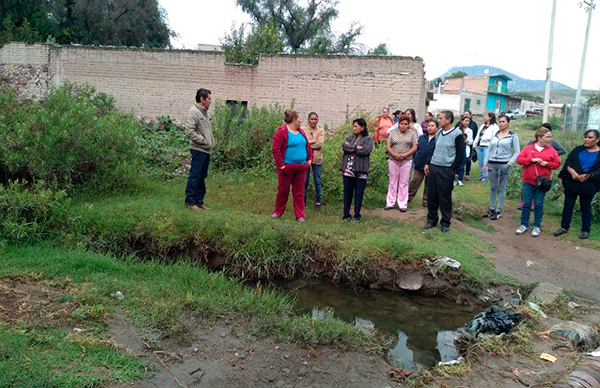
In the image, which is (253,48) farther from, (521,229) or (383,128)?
(521,229)

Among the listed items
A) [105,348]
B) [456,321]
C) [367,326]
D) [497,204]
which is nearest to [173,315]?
[105,348]

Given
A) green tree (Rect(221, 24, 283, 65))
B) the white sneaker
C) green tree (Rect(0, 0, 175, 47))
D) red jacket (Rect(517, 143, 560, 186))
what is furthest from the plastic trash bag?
green tree (Rect(0, 0, 175, 47))

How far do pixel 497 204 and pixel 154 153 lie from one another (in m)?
7.84

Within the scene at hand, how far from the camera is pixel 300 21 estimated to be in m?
30.2

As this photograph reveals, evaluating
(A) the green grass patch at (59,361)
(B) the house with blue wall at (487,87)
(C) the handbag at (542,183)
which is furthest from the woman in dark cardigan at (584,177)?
(B) the house with blue wall at (487,87)

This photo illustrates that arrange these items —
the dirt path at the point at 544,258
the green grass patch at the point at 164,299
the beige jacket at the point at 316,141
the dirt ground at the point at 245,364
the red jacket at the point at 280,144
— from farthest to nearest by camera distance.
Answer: the beige jacket at the point at 316,141 → the red jacket at the point at 280,144 → the dirt path at the point at 544,258 → the green grass patch at the point at 164,299 → the dirt ground at the point at 245,364

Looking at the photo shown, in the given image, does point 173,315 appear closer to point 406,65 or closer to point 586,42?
point 406,65

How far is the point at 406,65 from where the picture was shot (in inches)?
498

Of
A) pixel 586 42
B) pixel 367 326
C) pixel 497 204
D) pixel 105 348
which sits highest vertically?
pixel 586 42

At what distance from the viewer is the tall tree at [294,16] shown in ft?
98.4

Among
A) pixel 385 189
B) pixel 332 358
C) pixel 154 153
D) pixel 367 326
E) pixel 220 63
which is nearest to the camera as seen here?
pixel 332 358

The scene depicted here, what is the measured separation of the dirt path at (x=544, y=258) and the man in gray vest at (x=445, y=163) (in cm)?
61

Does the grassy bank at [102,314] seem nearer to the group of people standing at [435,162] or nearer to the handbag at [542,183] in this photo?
the group of people standing at [435,162]

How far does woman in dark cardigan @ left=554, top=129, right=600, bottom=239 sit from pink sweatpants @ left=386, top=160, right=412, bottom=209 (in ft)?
8.26
